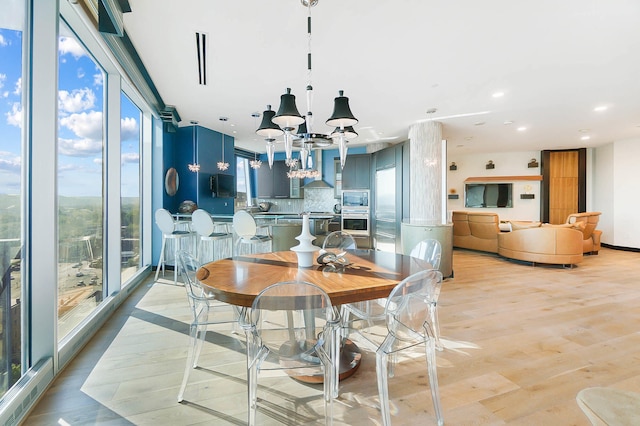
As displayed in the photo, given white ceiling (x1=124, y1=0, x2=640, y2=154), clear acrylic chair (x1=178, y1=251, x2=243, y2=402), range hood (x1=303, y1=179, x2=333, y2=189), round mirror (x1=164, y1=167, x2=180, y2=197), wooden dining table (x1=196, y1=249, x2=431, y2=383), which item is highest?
white ceiling (x1=124, y1=0, x2=640, y2=154)

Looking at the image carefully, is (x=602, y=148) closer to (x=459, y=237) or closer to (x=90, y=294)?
(x=459, y=237)

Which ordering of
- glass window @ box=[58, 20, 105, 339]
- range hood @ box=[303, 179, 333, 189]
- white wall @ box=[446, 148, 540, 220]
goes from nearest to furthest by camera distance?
1. glass window @ box=[58, 20, 105, 339]
2. range hood @ box=[303, 179, 333, 189]
3. white wall @ box=[446, 148, 540, 220]

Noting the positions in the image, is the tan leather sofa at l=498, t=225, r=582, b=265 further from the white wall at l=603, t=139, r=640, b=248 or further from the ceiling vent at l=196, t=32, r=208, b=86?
the ceiling vent at l=196, t=32, r=208, b=86

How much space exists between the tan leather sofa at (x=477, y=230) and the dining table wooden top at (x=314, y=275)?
5461mm

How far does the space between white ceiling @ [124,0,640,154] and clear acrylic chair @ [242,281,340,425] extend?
7.22ft

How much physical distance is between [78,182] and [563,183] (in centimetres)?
1126

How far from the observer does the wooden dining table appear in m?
1.64

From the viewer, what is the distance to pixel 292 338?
1574 mm

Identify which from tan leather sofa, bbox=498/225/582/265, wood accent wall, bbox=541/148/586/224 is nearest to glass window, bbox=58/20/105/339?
tan leather sofa, bbox=498/225/582/265

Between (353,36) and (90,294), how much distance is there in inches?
147

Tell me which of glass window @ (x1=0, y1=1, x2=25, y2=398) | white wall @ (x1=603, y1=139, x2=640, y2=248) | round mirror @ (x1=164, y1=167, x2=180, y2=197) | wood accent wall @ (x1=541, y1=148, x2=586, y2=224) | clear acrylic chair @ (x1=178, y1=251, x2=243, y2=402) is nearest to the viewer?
glass window @ (x1=0, y1=1, x2=25, y2=398)

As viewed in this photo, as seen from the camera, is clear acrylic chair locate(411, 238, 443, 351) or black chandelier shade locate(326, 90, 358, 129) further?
clear acrylic chair locate(411, 238, 443, 351)

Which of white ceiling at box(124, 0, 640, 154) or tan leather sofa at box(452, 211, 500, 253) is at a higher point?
white ceiling at box(124, 0, 640, 154)

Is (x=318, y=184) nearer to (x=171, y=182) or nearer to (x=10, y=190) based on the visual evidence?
(x=171, y=182)
